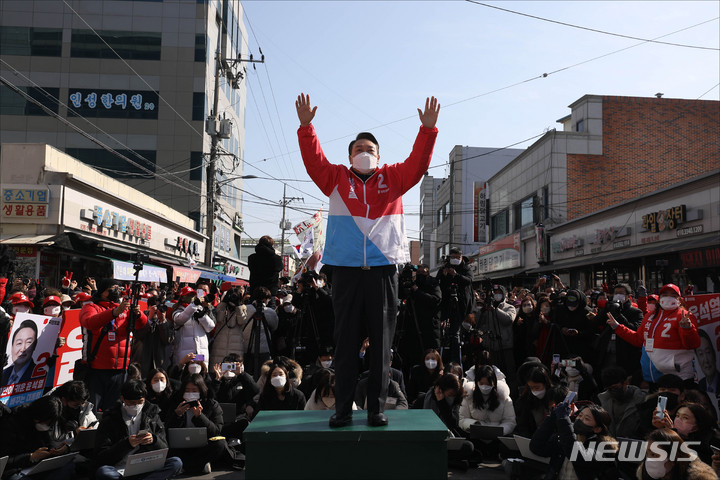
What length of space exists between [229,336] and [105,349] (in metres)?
1.86

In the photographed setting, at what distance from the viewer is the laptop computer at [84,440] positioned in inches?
266

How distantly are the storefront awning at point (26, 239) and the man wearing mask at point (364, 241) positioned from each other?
51.5 ft

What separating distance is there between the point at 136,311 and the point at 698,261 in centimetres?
1253

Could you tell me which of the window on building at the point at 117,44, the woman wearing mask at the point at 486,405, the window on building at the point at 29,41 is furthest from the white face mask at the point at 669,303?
the window on building at the point at 29,41

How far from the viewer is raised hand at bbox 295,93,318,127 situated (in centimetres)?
414

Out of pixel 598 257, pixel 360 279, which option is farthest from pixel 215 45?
pixel 360 279

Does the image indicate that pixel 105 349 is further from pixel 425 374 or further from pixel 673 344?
pixel 673 344

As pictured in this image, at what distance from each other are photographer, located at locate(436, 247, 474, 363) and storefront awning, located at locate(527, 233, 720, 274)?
10.1 metres

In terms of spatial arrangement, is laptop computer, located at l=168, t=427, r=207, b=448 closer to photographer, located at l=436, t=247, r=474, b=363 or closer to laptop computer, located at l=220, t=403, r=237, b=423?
laptop computer, located at l=220, t=403, r=237, b=423

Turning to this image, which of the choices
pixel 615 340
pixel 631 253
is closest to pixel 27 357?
pixel 615 340

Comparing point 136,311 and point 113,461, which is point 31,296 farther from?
point 113,461

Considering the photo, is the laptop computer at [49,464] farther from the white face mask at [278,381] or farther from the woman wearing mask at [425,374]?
the woman wearing mask at [425,374]

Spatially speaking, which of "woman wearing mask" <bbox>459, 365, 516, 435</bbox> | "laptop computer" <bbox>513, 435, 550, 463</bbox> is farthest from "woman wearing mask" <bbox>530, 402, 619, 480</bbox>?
"woman wearing mask" <bbox>459, 365, 516, 435</bbox>

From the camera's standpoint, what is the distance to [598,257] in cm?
2488
